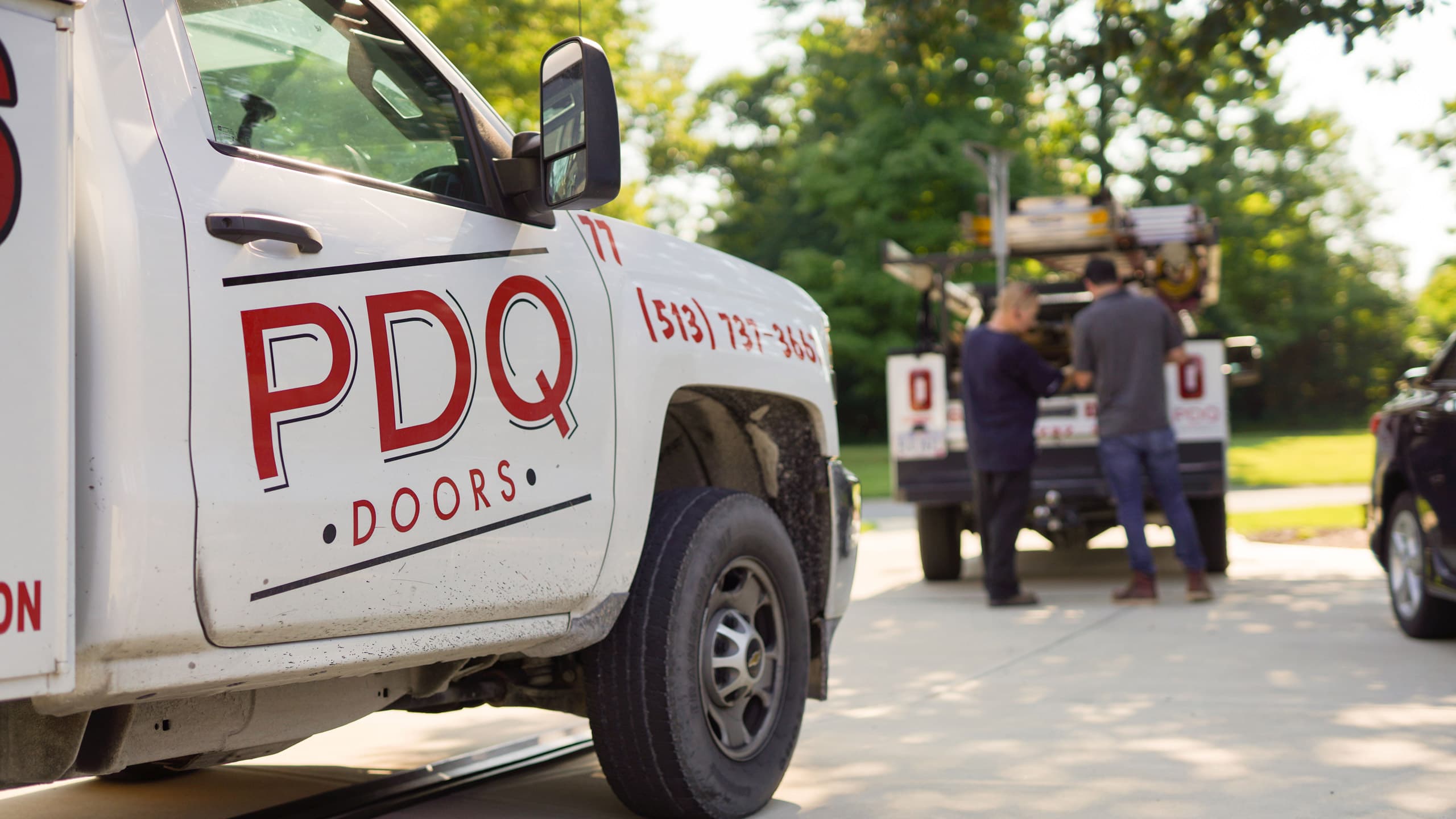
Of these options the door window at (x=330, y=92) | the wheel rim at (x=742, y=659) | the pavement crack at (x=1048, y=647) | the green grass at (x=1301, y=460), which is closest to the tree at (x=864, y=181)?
the green grass at (x=1301, y=460)

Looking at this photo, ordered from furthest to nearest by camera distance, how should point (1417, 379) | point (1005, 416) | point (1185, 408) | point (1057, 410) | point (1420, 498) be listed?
point (1057, 410)
point (1185, 408)
point (1005, 416)
point (1417, 379)
point (1420, 498)

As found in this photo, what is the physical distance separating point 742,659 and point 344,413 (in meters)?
1.57

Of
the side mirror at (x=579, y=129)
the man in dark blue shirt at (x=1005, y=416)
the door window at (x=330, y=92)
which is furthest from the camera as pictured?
the man in dark blue shirt at (x=1005, y=416)

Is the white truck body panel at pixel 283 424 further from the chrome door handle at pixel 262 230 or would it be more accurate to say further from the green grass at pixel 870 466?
the green grass at pixel 870 466

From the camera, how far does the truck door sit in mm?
2490

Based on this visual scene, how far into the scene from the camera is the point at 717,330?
13.0ft

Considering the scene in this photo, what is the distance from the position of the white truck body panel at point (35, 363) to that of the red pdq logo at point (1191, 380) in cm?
778

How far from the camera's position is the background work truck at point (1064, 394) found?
8.91 m

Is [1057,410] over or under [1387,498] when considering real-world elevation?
over

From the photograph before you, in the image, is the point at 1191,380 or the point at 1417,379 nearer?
Answer: the point at 1417,379

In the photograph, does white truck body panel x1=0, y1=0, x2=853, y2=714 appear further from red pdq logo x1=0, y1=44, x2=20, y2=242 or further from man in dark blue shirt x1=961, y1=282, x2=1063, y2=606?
man in dark blue shirt x1=961, y1=282, x2=1063, y2=606

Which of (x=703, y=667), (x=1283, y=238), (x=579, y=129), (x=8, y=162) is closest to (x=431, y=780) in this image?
(x=703, y=667)

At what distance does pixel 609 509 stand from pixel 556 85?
101cm

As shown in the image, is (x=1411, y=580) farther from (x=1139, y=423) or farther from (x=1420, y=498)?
(x=1139, y=423)
